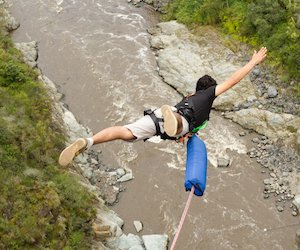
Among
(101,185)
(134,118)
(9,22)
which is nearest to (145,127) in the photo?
(101,185)

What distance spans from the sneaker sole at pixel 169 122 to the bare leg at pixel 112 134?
0.60m

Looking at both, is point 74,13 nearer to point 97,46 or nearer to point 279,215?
point 97,46

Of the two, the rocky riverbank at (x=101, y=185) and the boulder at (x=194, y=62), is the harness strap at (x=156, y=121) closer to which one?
the rocky riverbank at (x=101, y=185)

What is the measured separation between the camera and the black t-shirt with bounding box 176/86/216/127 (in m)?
6.74

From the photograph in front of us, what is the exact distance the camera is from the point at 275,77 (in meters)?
16.2

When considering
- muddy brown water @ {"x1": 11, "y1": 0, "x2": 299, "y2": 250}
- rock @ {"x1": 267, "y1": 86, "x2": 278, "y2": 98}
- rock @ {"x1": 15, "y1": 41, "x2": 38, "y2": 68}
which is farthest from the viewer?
rock @ {"x1": 15, "y1": 41, "x2": 38, "y2": 68}

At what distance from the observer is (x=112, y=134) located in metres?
6.37

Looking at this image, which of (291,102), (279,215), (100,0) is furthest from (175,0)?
(279,215)

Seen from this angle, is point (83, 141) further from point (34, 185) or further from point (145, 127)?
point (34, 185)

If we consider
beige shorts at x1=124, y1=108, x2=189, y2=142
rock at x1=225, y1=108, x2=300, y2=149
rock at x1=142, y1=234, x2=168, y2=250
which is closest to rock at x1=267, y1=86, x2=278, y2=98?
rock at x1=225, y1=108, x2=300, y2=149

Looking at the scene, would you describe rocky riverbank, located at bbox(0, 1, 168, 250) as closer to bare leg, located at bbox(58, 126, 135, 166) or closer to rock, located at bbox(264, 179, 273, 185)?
rock, located at bbox(264, 179, 273, 185)

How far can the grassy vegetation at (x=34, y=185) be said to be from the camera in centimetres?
862

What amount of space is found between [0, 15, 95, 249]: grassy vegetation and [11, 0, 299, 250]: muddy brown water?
94.3 inches

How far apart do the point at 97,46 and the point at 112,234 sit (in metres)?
10.9
